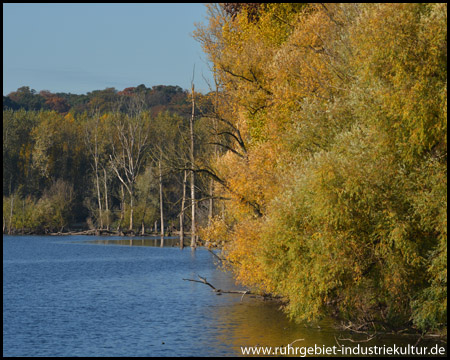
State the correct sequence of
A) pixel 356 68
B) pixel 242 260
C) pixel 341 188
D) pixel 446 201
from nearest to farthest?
pixel 446 201
pixel 341 188
pixel 356 68
pixel 242 260

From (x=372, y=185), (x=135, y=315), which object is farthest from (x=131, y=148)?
(x=372, y=185)

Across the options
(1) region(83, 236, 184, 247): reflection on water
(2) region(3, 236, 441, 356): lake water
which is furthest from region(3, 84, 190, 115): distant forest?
(2) region(3, 236, 441, 356): lake water

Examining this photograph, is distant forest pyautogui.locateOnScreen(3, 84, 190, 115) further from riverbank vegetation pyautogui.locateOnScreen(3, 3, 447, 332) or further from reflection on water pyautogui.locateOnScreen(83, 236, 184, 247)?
riverbank vegetation pyautogui.locateOnScreen(3, 3, 447, 332)

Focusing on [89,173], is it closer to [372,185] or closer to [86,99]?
[86,99]

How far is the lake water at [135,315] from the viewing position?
64.0 feet

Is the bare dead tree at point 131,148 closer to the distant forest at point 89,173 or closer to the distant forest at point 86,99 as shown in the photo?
the distant forest at point 89,173

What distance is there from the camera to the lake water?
1952 centimetres

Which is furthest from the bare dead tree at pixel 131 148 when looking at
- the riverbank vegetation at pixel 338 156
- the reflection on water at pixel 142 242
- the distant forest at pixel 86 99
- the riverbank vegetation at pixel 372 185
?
the riverbank vegetation at pixel 372 185

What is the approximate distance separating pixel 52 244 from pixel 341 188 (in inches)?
2028

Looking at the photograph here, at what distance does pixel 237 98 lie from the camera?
92.7 ft

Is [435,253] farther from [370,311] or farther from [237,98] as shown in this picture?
[237,98]

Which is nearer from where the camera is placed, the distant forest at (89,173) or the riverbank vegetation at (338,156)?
the riverbank vegetation at (338,156)

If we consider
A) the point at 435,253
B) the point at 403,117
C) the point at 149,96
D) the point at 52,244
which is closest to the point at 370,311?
the point at 435,253

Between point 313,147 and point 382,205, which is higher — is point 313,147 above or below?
above
